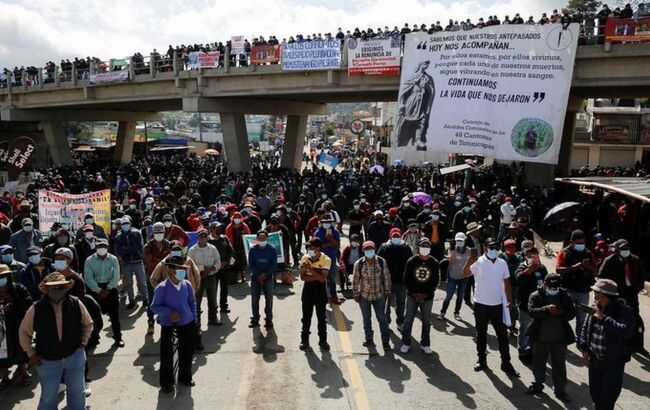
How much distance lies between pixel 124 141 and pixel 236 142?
18468mm

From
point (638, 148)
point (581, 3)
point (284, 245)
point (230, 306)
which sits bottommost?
point (230, 306)

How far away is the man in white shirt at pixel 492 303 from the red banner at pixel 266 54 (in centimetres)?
1818

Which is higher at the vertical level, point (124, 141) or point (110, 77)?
point (110, 77)

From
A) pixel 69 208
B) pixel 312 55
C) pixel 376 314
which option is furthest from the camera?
pixel 312 55

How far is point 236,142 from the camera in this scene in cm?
2881

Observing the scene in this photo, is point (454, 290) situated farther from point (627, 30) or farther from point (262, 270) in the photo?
point (627, 30)

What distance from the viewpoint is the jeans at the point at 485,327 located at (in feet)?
22.5

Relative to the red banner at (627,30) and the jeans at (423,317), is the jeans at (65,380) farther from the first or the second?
the red banner at (627,30)

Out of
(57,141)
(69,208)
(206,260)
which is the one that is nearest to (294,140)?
(57,141)

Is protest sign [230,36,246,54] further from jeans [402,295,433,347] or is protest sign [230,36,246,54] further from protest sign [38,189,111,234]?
jeans [402,295,433,347]

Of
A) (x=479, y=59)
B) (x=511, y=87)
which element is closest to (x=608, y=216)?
(x=511, y=87)

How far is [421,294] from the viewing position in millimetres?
7391

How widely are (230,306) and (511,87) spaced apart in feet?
39.3

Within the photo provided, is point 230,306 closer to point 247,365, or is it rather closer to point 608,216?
point 247,365
